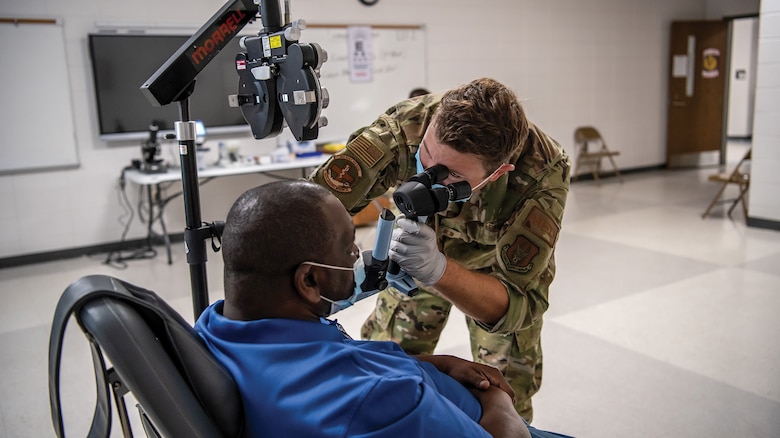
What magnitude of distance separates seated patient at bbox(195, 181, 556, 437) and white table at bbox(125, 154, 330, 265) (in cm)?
384

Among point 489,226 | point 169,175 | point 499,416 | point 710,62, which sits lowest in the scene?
point 499,416

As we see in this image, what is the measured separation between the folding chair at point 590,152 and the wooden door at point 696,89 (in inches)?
53.4

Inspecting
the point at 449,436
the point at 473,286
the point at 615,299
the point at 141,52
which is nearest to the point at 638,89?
the point at 615,299

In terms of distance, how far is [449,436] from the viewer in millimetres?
983

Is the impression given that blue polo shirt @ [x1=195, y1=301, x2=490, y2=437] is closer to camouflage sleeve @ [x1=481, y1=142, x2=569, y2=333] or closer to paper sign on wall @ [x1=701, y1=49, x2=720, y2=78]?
camouflage sleeve @ [x1=481, y1=142, x2=569, y2=333]

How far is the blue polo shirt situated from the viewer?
37.0 inches

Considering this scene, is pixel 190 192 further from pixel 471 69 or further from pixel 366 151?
pixel 471 69

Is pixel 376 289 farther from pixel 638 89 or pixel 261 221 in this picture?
pixel 638 89

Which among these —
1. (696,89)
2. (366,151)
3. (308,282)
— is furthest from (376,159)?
(696,89)

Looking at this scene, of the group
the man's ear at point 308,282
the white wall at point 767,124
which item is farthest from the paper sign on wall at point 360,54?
the man's ear at point 308,282

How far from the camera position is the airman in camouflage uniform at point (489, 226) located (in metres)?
1.69

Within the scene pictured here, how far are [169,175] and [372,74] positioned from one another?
2440mm

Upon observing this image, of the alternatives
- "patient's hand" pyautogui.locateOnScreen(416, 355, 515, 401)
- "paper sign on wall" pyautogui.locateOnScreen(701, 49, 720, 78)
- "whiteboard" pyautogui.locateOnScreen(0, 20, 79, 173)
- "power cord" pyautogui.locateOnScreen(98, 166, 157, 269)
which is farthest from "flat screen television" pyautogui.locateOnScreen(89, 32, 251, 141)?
"paper sign on wall" pyautogui.locateOnScreen(701, 49, 720, 78)

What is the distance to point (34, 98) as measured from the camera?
4.83m
